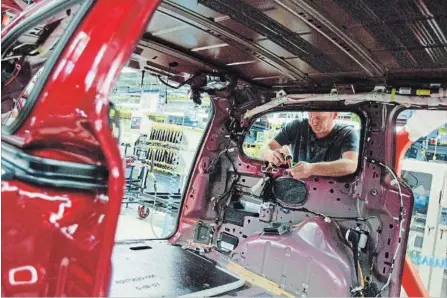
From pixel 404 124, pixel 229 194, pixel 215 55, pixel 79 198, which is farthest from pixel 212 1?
pixel 229 194

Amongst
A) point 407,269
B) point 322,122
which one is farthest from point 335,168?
point 407,269

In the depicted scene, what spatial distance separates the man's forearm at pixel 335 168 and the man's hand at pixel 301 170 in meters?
0.04

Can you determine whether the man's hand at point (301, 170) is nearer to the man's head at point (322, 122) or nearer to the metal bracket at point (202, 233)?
the man's head at point (322, 122)

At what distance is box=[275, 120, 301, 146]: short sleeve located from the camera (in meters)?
4.30

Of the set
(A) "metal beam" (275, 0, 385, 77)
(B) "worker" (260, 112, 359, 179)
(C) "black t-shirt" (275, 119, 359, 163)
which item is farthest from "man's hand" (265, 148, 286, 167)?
(A) "metal beam" (275, 0, 385, 77)

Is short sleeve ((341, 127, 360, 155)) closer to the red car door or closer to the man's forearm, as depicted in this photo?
the man's forearm

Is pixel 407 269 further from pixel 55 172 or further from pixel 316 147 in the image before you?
pixel 55 172

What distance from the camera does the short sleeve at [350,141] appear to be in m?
3.63

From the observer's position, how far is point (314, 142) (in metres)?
4.06

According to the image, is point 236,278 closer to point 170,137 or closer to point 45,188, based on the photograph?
point 45,188

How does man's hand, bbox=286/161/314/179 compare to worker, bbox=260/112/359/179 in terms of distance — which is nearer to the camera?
worker, bbox=260/112/359/179

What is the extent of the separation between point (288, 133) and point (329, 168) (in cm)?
83

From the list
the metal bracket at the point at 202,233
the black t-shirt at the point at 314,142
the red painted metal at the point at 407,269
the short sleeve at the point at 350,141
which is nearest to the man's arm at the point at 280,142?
the black t-shirt at the point at 314,142

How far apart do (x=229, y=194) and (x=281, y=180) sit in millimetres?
762
